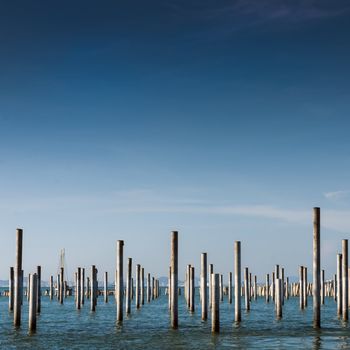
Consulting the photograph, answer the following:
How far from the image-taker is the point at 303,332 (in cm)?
2816

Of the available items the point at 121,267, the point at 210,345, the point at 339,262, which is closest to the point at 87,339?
the point at 121,267

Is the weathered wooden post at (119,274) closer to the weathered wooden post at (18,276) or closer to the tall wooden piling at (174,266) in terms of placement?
the tall wooden piling at (174,266)

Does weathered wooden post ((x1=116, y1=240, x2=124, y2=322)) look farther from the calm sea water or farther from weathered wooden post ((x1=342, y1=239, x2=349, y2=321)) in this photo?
weathered wooden post ((x1=342, y1=239, x2=349, y2=321))

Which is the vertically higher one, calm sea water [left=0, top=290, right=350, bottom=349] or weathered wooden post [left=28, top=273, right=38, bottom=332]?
weathered wooden post [left=28, top=273, right=38, bottom=332]

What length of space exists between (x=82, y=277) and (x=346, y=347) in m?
25.6

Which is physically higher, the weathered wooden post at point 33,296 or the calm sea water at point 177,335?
the weathered wooden post at point 33,296

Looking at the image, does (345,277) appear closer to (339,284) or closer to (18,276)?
(339,284)

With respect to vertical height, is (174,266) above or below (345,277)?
above

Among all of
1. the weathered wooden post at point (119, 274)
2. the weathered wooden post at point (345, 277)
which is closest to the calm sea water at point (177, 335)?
the weathered wooden post at point (345, 277)

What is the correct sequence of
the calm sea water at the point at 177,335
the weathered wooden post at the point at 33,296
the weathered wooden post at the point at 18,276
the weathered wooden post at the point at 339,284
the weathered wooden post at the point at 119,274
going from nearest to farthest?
1. the calm sea water at the point at 177,335
2. the weathered wooden post at the point at 33,296
3. the weathered wooden post at the point at 18,276
4. the weathered wooden post at the point at 119,274
5. the weathered wooden post at the point at 339,284

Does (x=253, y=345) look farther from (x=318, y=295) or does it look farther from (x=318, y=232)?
(x=318, y=232)

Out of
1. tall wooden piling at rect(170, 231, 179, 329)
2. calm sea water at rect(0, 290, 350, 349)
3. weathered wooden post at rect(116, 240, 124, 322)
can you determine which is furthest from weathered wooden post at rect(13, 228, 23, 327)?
tall wooden piling at rect(170, 231, 179, 329)

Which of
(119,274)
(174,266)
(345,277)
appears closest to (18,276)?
(119,274)

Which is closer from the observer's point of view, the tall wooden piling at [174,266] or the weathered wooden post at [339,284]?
the tall wooden piling at [174,266]
